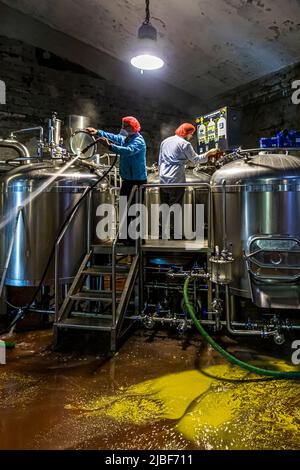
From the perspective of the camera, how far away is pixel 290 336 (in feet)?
13.7

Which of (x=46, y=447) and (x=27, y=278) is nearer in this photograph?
(x=46, y=447)

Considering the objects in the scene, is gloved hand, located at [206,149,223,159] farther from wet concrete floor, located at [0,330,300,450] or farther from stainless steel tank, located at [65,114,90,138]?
stainless steel tank, located at [65,114,90,138]

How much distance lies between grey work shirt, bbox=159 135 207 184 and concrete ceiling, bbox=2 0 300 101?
2.57 m

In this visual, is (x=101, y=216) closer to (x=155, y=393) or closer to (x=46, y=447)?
(x=155, y=393)

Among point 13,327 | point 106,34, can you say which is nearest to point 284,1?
point 106,34

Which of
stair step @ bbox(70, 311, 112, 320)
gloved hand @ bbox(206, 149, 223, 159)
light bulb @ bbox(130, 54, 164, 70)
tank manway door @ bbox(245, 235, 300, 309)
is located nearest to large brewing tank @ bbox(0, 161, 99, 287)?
stair step @ bbox(70, 311, 112, 320)

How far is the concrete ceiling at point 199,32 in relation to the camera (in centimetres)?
575

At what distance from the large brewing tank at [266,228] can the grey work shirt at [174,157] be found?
121cm

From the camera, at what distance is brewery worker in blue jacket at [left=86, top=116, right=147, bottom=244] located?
4427 millimetres

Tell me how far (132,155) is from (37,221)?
1422mm

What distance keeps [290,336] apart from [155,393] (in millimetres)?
2029

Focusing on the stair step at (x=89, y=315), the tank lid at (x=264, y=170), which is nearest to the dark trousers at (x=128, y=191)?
the stair step at (x=89, y=315)

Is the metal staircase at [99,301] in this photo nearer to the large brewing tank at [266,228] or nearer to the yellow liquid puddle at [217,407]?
the yellow liquid puddle at [217,407]

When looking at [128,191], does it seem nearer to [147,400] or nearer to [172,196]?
Result: [172,196]
